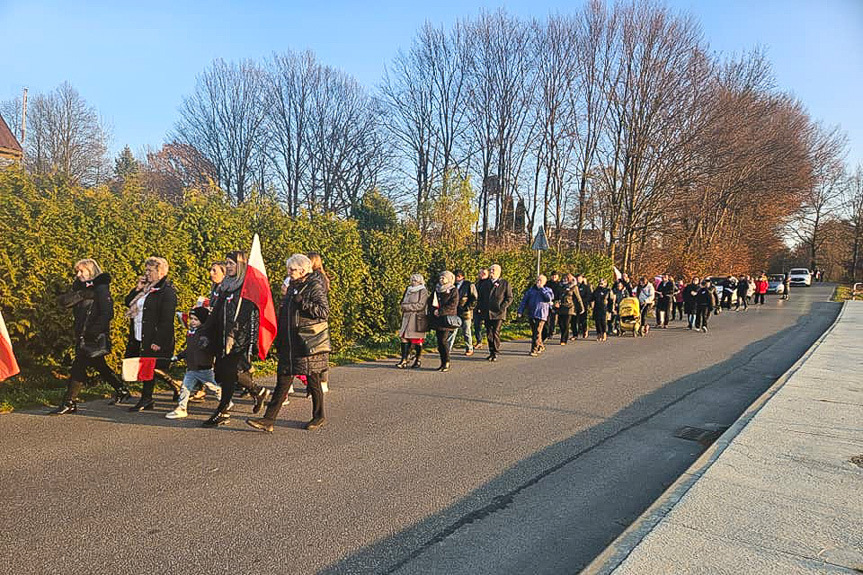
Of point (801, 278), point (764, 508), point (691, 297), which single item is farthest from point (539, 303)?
point (801, 278)

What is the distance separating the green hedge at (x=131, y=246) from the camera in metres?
7.96

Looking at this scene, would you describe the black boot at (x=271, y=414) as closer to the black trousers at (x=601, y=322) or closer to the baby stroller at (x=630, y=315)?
the black trousers at (x=601, y=322)

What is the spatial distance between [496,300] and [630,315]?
7.27m

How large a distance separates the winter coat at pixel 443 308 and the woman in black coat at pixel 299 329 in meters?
4.52

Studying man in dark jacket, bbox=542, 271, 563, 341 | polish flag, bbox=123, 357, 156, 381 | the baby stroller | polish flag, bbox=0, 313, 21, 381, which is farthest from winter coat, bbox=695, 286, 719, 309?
polish flag, bbox=0, 313, 21, 381

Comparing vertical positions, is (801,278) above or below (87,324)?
above

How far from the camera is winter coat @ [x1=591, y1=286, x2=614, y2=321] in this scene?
58.4 feet

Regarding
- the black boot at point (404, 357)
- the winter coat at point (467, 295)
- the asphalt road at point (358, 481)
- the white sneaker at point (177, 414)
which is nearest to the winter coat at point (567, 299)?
the winter coat at point (467, 295)

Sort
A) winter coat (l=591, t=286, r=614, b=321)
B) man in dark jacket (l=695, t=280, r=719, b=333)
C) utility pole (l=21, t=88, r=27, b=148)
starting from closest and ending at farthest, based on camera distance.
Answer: winter coat (l=591, t=286, r=614, b=321) < man in dark jacket (l=695, t=280, r=719, b=333) < utility pole (l=21, t=88, r=27, b=148)

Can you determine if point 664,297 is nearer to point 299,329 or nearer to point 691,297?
point 691,297

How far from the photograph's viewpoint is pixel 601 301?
17.9 m

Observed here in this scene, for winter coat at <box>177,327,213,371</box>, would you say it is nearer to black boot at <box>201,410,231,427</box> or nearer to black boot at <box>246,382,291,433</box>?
black boot at <box>201,410,231,427</box>

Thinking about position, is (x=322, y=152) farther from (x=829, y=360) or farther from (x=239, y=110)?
(x=829, y=360)

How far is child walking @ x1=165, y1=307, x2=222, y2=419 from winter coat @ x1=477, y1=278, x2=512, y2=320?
6383 mm
